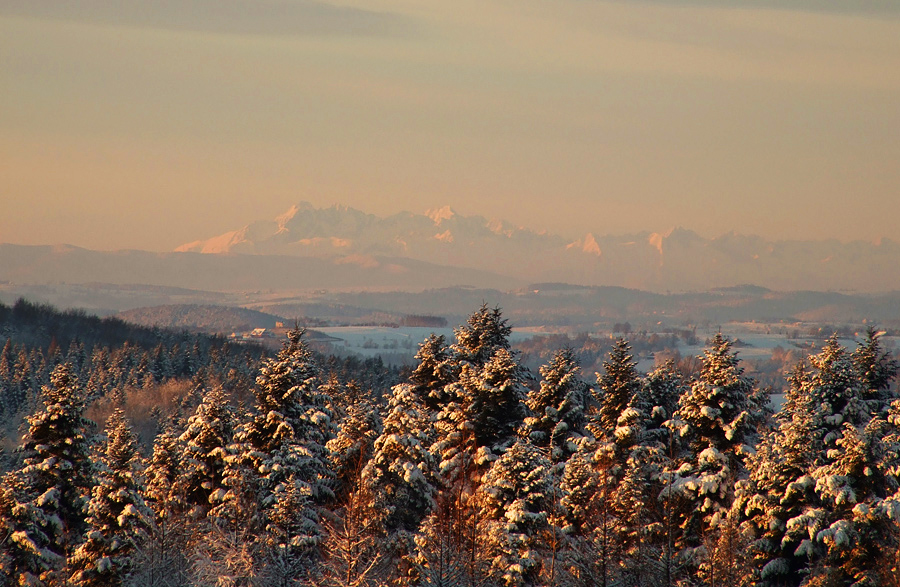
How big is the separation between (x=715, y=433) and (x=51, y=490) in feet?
91.3

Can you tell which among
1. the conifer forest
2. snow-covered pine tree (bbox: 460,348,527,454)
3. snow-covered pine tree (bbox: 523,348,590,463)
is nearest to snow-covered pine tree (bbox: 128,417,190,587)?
the conifer forest

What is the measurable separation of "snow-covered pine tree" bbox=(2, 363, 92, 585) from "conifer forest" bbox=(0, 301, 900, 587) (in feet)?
0.28

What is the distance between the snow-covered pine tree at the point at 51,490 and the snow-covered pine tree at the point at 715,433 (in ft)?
82.7

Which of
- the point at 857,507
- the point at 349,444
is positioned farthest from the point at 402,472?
the point at 857,507

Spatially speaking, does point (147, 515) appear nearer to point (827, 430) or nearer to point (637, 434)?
point (637, 434)

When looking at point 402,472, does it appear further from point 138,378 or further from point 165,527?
point 138,378

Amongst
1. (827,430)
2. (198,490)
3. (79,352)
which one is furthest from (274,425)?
(79,352)

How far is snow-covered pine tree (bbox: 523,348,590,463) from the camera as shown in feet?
133

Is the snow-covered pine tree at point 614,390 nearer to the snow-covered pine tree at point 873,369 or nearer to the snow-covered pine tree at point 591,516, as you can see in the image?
the snow-covered pine tree at point 591,516

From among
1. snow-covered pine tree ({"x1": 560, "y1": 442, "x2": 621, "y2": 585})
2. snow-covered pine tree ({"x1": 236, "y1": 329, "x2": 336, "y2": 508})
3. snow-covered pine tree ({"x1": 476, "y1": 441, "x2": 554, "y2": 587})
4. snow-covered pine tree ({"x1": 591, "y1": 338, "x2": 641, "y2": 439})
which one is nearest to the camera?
snow-covered pine tree ({"x1": 476, "y1": 441, "x2": 554, "y2": 587})

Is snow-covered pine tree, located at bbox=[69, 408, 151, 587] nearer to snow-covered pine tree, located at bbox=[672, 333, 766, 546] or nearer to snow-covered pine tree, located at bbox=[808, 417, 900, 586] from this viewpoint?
snow-covered pine tree, located at bbox=[672, 333, 766, 546]

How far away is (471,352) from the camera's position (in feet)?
151

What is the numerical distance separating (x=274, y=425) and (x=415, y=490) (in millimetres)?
7018

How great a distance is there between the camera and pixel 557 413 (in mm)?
40750
